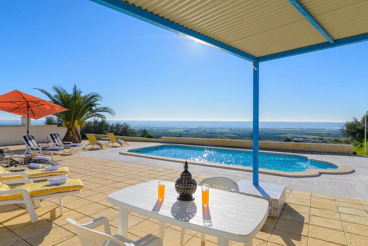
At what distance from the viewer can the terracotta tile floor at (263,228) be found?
2.34 m

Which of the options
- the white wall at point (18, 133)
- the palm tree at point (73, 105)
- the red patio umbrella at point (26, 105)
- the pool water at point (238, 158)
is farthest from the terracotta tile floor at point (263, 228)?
the white wall at point (18, 133)

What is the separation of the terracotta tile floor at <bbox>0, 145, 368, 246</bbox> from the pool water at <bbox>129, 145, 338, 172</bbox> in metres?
4.22

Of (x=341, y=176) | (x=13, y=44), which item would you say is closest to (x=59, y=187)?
(x=341, y=176)

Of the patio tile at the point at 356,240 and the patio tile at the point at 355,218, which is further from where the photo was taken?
the patio tile at the point at 355,218

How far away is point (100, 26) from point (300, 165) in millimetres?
11607

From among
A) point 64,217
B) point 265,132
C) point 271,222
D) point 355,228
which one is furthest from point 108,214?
point 265,132

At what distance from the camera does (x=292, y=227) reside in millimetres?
2625

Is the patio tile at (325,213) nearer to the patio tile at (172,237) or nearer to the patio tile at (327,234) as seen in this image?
the patio tile at (327,234)

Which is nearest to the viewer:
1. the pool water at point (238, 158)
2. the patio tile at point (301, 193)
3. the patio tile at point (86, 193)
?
the patio tile at point (86, 193)

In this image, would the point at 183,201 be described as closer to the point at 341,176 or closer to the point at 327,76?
the point at 341,176

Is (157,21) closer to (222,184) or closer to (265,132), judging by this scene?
(222,184)

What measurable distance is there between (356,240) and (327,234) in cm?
27

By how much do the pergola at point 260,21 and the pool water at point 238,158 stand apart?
5.37m

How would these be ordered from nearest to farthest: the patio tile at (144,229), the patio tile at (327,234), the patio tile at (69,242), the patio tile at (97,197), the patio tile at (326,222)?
the patio tile at (69,242), the patio tile at (327,234), the patio tile at (144,229), the patio tile at (326,222), the patio tile at (97,197)
